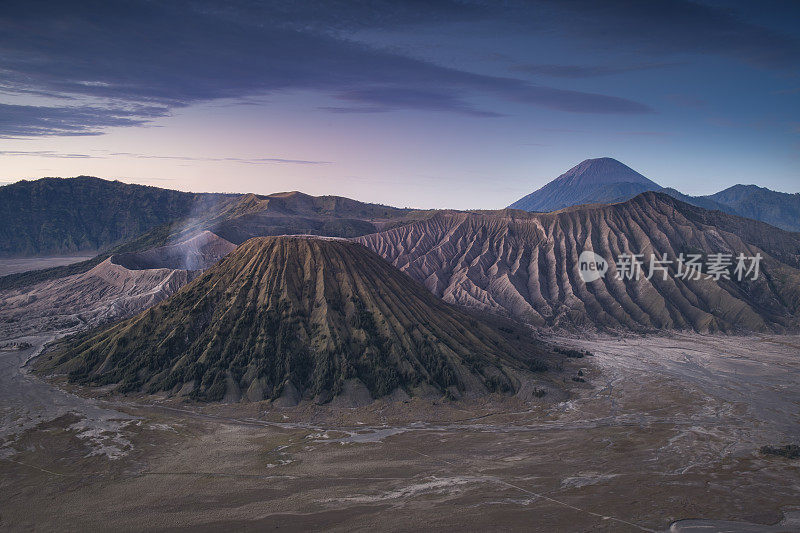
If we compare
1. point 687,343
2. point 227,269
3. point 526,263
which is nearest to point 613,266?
point 526,263

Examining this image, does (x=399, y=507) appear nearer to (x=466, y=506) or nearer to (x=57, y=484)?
(x=466, y=506)

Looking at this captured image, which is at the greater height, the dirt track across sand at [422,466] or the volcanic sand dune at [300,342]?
the volcanic sand dune at [300,342]

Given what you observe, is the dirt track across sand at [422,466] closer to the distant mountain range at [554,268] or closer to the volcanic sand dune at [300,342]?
the volcanic sand dune at [300,342]
